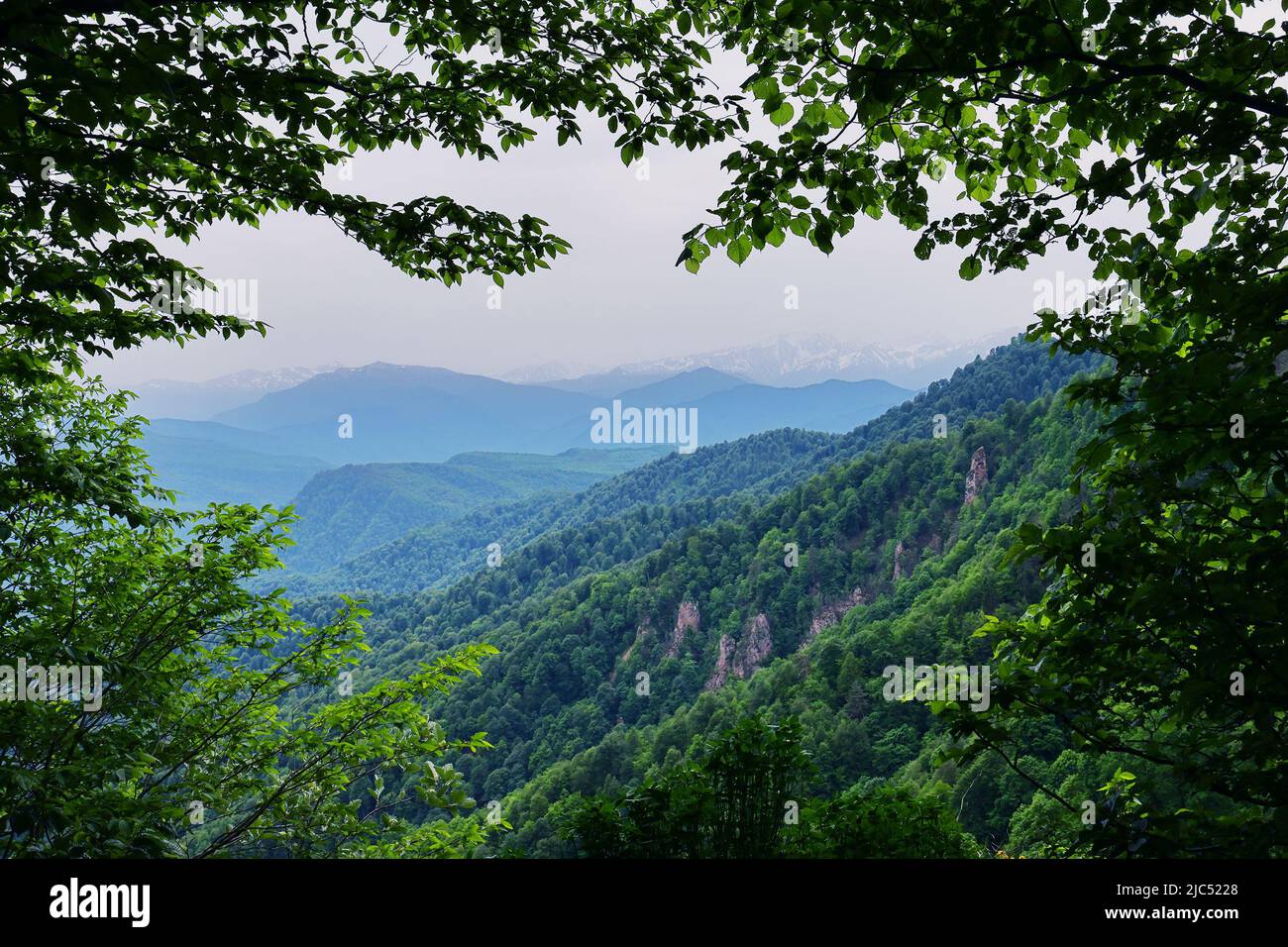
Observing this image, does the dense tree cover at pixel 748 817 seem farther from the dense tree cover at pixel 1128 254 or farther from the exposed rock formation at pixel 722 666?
the exposed rock formation at pixel 722 666

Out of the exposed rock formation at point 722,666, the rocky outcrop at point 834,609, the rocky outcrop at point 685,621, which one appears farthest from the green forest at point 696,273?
the rocky outcrop at point 834,609

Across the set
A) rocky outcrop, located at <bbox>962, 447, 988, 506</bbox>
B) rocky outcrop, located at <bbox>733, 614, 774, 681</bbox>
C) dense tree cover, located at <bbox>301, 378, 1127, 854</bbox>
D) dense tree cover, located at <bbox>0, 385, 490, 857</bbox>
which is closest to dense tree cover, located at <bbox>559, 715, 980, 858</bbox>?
dense tree cover, located at <bbox>0, 385, 490, 857</bbox>

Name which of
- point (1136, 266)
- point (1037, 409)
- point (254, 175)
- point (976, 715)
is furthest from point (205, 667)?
point (1037, 409)

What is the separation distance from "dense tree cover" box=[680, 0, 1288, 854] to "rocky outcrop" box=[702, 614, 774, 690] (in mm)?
87905

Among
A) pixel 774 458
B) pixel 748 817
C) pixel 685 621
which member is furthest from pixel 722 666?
pixel 774 458

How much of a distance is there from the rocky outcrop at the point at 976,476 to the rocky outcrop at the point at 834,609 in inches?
666

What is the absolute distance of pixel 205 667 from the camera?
7996 millimetres

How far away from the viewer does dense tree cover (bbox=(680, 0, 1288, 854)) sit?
312cm

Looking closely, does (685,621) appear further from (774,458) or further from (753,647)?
(774,458)

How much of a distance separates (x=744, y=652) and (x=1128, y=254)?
3560 inches

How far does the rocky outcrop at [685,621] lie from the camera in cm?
9331
